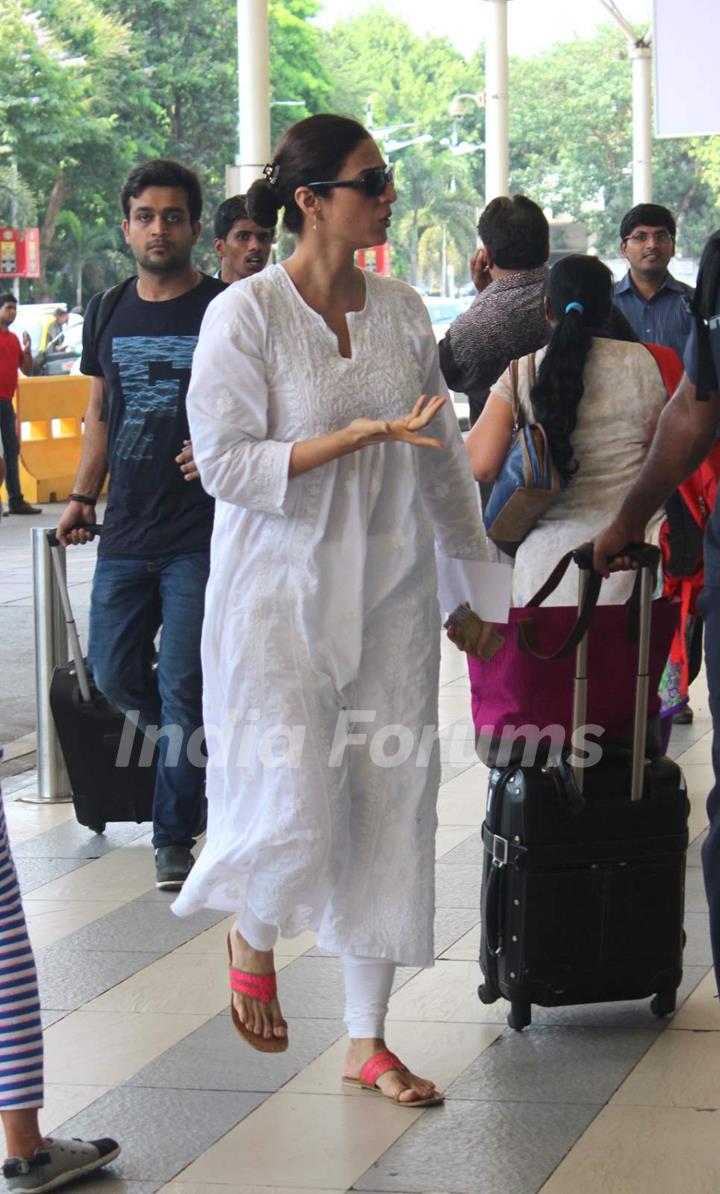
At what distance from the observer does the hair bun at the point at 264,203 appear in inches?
159

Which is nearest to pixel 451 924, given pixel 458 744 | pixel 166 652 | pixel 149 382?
pixel 166 652

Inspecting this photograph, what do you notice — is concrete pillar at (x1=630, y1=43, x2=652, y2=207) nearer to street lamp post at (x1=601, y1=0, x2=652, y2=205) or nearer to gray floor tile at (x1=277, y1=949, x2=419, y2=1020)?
street lamp post at (x1=601, y1=0, x2=652, y2=205)

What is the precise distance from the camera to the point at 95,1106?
12.9 feet

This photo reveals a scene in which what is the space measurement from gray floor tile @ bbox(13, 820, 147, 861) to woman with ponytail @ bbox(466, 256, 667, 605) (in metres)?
1.96

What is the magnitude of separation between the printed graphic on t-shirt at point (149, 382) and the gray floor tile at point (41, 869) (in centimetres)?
130

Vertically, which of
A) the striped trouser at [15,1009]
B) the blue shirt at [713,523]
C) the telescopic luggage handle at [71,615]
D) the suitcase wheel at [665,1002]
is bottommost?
the suitcase wheel at [665,1002]

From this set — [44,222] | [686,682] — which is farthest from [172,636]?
[44,222]

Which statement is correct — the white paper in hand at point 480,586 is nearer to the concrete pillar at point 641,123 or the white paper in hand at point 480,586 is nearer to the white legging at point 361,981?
the white legging at point 361,981

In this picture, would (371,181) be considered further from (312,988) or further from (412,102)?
(412,102)

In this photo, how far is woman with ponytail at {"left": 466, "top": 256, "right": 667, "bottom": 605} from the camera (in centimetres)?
483

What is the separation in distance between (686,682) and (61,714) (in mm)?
2497

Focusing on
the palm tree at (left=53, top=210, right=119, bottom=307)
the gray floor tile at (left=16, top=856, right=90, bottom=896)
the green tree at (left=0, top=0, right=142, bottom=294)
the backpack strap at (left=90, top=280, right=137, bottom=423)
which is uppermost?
the green tree at (left=0, top=0, right=142, bottom=294)

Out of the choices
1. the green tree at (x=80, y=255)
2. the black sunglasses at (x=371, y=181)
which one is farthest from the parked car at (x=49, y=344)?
the black sunglasses at (x=371, y=181)

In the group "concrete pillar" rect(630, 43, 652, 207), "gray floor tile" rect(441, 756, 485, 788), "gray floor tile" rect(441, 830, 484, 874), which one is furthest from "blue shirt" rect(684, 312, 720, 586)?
"concrete pillar" rect(630, 43, 652, 207)
